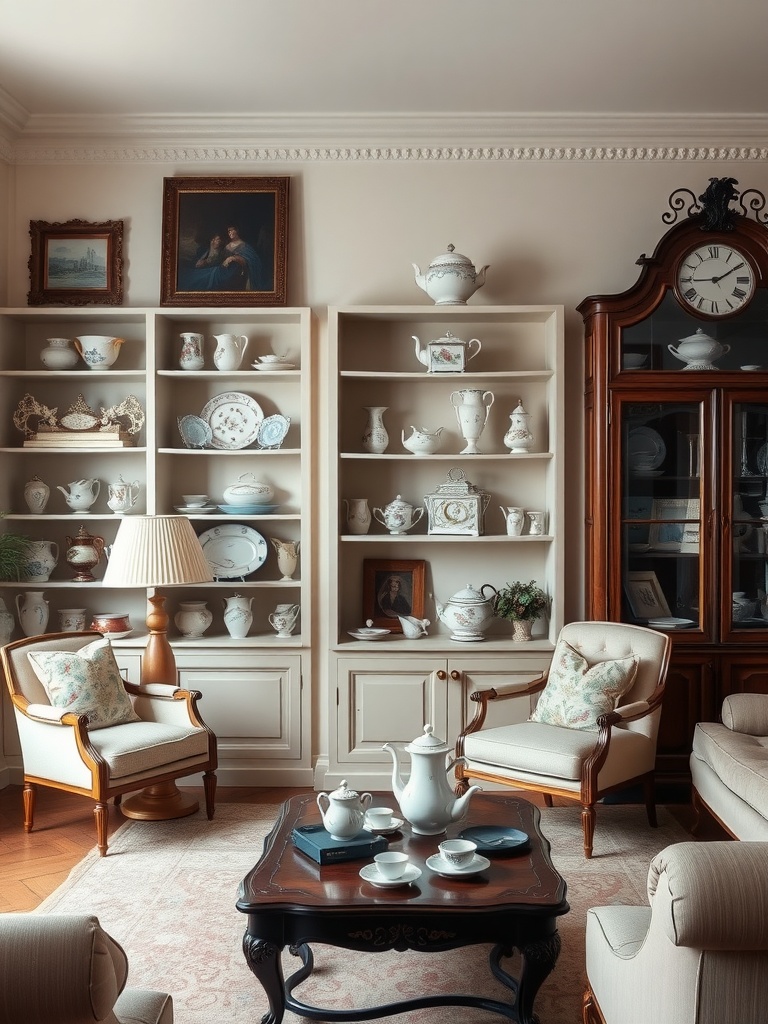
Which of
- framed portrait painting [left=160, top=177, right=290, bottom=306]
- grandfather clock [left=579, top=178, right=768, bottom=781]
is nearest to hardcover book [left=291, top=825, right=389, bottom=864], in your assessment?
grandfather clock [left=579, top=178, right=768, bottom=781]

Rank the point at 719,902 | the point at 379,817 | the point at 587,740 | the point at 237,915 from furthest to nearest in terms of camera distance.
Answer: the point at 587,740, the point at 237,915, the point at 379,817, the point at 719,902

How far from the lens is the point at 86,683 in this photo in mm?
3902

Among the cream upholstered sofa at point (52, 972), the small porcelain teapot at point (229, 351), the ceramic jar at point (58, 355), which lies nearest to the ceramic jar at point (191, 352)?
the small porcelain teapot at point (229, 351)

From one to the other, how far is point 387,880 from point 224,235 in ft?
11.1

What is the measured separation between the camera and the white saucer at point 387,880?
7.53 ft

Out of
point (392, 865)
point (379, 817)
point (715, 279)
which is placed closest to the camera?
point (392, 865)

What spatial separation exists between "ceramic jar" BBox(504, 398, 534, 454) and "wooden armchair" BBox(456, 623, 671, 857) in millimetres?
921

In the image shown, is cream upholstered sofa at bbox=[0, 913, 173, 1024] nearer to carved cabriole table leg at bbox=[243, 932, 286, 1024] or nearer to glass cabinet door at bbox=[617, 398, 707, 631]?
carved cabriole table leg at bbox=[243, 932, 286, 1024]

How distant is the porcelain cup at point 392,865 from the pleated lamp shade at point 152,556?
1842mm

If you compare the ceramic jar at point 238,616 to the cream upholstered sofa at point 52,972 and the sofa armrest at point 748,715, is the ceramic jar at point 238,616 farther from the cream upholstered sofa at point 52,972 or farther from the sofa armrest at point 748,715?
the cream upholstered sofa at point 52,972

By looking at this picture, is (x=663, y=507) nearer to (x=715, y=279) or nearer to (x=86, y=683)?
(x=715, y=279)

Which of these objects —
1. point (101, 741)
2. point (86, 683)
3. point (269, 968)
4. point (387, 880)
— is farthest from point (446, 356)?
point (269, 968)

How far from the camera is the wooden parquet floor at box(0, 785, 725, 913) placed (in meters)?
3.30

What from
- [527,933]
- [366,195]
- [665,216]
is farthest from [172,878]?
[665,216]
